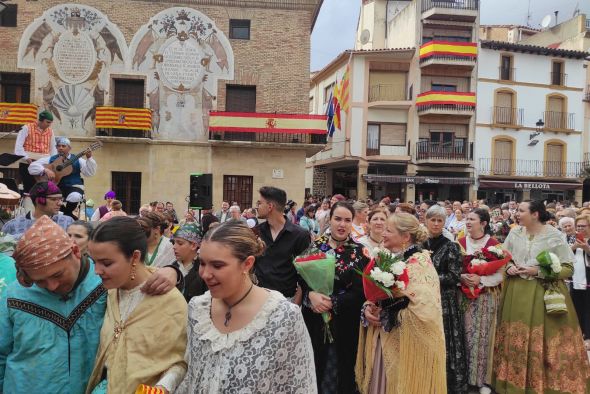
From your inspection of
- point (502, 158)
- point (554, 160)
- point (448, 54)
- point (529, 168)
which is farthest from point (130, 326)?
point (554, 160)

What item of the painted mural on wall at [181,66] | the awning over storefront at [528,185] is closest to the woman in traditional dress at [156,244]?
the painted mural on wall at [181,66]

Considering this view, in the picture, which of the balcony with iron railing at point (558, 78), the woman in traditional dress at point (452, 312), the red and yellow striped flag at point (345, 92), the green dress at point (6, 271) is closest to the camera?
the green dress at point (6, 271)

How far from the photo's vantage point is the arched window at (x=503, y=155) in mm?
29125

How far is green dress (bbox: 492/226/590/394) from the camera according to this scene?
16.3ft

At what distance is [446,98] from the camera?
2742 centimetres

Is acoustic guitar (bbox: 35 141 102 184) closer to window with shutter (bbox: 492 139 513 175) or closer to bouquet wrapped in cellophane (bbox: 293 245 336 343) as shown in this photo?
bouquet wrapped in cellophane (bbox: 293 245 336 343)

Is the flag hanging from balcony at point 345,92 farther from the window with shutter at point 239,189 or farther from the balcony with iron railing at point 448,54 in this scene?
the window with shutter at point 239,189

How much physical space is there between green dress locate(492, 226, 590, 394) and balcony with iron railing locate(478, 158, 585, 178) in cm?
2522

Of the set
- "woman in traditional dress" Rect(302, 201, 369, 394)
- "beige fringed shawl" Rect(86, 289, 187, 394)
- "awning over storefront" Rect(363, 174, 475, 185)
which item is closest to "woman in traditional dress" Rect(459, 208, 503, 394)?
"woman in traditional dress" Rect(302, 201, 369, 394)

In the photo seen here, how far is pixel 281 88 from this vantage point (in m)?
20.0

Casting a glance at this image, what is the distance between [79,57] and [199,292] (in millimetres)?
18152

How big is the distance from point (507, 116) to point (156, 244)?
29.7m

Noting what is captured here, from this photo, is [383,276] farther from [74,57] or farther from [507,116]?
[507,116]

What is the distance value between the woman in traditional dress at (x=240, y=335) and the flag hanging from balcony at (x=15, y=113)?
18617 mm
